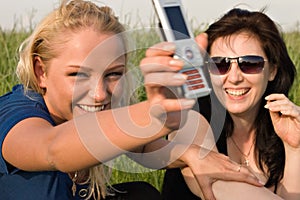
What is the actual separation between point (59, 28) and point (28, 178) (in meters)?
0.42

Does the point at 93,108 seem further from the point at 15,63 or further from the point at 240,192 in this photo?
the point at 15,63

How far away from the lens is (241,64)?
2605mm

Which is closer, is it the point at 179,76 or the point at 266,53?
the point at 179,76

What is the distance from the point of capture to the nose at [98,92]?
1796 mm

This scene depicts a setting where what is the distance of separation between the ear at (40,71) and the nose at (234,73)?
0.83m

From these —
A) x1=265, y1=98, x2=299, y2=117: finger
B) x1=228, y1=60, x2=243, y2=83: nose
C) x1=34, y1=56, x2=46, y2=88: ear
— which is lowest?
x1=265, y1=98, x2=299, y2=117: finger

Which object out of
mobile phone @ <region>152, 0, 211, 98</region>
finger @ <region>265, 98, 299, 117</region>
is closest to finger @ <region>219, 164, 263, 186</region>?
finger @ <region>265, 98, 299, 117</region>

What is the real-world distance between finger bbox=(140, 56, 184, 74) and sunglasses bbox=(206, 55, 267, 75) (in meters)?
1.35

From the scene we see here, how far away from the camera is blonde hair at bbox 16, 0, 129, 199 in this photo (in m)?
1.93

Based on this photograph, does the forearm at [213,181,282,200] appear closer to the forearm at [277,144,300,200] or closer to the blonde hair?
the forearm at [277,144,300,200]

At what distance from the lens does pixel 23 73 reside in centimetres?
205

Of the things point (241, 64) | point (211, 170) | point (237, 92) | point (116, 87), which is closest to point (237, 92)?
point (237, 92)

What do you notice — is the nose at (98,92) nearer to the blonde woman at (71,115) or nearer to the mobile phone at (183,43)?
the blonde woman at (71,115)

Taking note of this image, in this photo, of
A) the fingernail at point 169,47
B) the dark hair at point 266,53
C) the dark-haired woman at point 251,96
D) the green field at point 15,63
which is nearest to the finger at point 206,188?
the dark-haired woman at point 251,96
